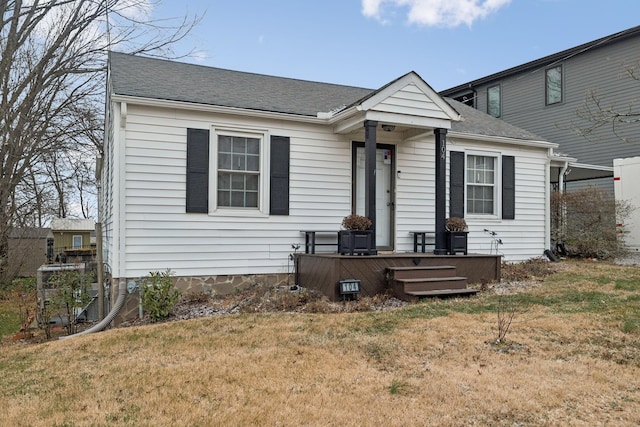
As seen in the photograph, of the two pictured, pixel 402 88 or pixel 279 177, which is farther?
pixel 279 177

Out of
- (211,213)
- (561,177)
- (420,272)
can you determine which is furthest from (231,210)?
(561,177)

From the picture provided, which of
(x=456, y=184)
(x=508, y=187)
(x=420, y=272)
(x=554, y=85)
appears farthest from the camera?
(x=554, y=85)

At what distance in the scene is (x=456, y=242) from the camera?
311 inches

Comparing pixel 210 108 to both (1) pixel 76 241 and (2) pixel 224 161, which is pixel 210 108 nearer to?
(2) pixel 224 161

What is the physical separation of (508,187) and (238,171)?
19.1 feet

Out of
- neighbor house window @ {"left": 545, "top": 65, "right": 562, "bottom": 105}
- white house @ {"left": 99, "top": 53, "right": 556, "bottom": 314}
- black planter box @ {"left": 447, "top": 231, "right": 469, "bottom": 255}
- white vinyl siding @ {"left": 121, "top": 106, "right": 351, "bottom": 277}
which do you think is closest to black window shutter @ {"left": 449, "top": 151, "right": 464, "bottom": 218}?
white house @ {"left": 99, "top": 53, "right": 556, "bottom": 314}

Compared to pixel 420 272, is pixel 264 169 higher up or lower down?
higher up

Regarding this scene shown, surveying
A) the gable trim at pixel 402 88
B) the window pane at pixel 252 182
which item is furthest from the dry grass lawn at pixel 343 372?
the gable trim at pixel 402 88

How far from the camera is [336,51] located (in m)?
13.7

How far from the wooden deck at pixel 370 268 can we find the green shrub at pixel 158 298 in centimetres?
210

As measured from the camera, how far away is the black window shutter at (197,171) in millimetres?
7102

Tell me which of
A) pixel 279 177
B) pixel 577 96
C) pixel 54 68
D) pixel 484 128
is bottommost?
pixel 279 177

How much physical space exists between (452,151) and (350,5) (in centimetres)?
638

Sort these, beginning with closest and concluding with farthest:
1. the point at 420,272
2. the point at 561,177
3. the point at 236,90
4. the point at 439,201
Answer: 1. the point at 420,272
2. the point at 439,201
3. the point at 236,90
4. the point at 561,177
